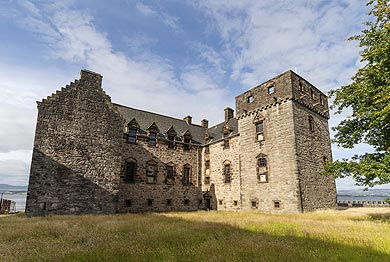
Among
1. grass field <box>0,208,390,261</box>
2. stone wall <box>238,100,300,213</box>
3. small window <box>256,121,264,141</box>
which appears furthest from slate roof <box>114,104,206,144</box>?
grass field <box>0,208,390,261</box>

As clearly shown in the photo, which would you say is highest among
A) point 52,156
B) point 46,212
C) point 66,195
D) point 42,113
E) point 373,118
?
point 42,113

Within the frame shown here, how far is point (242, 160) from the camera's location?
24734mm

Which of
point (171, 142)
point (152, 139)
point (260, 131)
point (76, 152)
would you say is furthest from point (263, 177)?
point (76, 152)

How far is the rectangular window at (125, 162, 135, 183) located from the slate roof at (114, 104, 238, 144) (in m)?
3.78

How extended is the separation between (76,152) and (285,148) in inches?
738

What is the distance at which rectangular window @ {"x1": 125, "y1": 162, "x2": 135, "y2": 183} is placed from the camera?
941 inches

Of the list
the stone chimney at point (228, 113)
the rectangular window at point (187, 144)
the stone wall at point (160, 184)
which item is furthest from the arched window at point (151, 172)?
the stone chimney at point (228, 113)

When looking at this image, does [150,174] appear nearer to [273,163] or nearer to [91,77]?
[91,77]

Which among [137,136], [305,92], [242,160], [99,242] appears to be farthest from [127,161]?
[305,92]

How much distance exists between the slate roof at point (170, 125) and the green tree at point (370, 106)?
12742mm

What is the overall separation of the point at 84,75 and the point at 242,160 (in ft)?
59.2

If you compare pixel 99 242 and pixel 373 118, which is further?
pixel 373 118

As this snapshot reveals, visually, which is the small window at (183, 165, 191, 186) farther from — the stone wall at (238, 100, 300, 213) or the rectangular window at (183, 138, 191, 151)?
the stone wall at (238, 100, 300, 213)

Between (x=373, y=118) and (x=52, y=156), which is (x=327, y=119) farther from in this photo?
(x=52, y=156)
